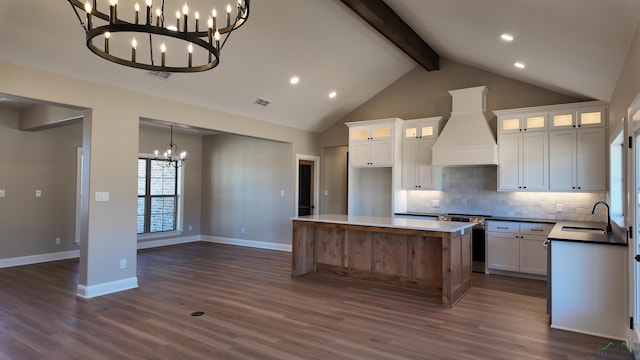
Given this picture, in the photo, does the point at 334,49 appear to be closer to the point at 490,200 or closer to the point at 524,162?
the point at 524,162

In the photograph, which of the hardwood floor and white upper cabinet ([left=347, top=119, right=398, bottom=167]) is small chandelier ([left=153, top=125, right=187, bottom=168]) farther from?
white upper cabinet ([left=347, top=119, right=398, bottom=167])

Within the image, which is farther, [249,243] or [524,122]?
[249,243]

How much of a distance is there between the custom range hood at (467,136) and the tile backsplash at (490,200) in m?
0.57

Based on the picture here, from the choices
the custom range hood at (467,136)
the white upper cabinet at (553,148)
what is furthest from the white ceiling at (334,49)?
the custom range hood at (467,136)

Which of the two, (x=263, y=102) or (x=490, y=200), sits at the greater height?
(x=263, y=102)

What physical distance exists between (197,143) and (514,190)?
7.09 m

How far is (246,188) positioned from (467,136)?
4.89 meters

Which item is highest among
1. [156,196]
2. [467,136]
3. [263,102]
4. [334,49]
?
[334,49]

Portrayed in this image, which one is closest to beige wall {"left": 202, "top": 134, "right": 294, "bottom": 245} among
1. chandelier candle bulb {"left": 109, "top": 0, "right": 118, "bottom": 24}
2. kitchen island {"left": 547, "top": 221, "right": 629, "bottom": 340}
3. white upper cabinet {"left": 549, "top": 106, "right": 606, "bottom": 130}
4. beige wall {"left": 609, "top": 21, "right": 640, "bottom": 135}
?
white upper cabinet {"left": 549, "top": 106, "right": 606, "bottom": 130}

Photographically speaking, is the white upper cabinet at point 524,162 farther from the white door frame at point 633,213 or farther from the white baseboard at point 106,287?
the white baseboard at point 106,287

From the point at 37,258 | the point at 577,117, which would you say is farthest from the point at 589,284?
the point at 37,258

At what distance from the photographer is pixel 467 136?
604 centimetres

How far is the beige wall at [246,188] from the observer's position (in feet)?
26.2

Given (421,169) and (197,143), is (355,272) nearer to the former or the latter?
(421,169)
